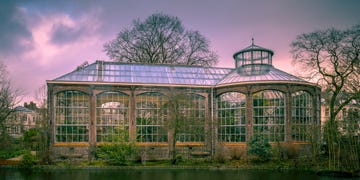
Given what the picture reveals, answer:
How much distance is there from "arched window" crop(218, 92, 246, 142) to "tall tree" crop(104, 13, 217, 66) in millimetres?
12721

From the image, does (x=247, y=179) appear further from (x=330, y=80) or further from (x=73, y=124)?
(x=73, y=124)

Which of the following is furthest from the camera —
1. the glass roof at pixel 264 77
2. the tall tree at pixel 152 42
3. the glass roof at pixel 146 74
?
the tall tree at pixel 152 42

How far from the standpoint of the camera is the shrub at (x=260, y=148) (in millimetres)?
25406

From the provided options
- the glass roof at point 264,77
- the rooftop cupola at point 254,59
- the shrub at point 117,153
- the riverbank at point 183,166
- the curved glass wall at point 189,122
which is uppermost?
the rooftop cupola at point 254,59

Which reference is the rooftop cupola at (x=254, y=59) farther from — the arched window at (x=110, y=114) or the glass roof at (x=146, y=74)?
the arched window at (x=110, y=114)

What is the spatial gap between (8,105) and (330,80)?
28.8m

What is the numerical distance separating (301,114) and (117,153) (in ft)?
55.1

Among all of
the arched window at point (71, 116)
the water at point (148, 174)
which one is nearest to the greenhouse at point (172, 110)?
the arched window at point (71, 116)

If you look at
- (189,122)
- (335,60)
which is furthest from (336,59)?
(189,122)

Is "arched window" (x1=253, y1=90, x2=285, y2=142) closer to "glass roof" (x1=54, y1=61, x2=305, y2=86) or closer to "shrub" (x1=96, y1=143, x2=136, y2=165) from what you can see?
"glass roof" (x1=54, y1=61, x2=305, y2=86)

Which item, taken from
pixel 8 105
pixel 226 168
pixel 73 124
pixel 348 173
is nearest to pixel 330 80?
pixel 348 173

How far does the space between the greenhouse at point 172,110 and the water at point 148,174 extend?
175 inches

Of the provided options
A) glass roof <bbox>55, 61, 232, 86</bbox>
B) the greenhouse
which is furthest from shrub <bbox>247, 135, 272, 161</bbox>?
glass roof <bbox>55, 61, 232, 86</bbox>

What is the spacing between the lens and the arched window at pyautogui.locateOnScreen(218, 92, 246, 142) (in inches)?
1137
